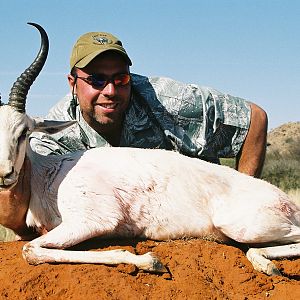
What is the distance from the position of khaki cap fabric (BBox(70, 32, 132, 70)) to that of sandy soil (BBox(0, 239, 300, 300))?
3024 millimetres

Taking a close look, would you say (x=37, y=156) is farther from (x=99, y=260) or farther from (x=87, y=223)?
(x=99, y=260)

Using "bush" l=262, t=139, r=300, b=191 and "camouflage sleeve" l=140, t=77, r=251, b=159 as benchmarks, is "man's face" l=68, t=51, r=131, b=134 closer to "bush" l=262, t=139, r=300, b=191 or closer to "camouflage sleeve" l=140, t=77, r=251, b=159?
"camouflage sleeve" l=140, t=77, r=251, b=159

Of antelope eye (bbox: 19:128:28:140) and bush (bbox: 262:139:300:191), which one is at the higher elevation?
antelope eye (bbox: 19:128:28:140)

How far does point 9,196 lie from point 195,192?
2.07 metres

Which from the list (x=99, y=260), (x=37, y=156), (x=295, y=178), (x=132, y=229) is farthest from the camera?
(x=295, y=178)

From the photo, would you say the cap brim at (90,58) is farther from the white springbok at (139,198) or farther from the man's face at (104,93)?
the white springbok at (139,198)

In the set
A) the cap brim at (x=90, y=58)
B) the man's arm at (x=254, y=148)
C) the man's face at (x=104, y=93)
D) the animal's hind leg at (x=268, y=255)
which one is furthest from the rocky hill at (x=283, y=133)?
the animal's hind leg at (x=268, y=255)

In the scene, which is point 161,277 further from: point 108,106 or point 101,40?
point 101,40

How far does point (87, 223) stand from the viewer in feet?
19.7

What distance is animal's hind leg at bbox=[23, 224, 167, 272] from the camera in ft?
18.4

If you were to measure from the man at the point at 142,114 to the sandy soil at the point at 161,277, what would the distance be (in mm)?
2823

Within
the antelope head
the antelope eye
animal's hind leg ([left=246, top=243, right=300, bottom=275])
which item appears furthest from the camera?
the antelope eye

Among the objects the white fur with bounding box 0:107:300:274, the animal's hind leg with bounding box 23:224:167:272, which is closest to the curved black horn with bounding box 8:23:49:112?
the white fur with bounding box 0:107:300:274

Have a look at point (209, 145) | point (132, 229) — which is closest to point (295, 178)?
point (209, 145)
